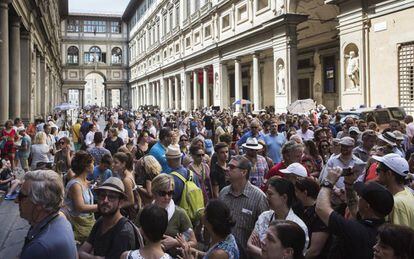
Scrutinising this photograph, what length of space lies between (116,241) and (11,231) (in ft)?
17.5

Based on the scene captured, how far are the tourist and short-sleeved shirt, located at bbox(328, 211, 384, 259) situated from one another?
1.91 meters

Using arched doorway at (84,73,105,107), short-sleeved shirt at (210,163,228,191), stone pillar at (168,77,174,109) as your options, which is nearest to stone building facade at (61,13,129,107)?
stone pillar at (168,77,174,109)

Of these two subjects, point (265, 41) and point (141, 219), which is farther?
point (265, 41)

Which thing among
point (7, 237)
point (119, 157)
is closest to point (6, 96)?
point (7, 237)

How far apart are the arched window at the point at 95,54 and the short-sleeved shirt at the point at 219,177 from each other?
80639 millimetres

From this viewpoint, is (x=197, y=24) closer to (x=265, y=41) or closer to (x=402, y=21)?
(x=265, y=41)

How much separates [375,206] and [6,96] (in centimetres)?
1575

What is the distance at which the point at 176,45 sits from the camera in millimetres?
48156

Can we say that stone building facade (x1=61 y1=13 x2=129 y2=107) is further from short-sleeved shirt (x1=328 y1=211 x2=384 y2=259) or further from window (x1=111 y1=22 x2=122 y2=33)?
short-sleeved shirt (x1=328 y1=211 x2=384 y2=259)

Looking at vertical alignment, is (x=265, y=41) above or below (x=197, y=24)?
below

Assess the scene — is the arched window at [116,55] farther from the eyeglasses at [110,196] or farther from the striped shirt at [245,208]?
the eyeglasses at [110,196]

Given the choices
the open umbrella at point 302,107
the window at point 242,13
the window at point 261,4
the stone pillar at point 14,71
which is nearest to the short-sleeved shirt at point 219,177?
the open umbrella at point 302,107

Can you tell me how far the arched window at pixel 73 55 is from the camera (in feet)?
272

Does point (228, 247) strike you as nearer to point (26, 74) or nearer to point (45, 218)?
point (45, 218)
